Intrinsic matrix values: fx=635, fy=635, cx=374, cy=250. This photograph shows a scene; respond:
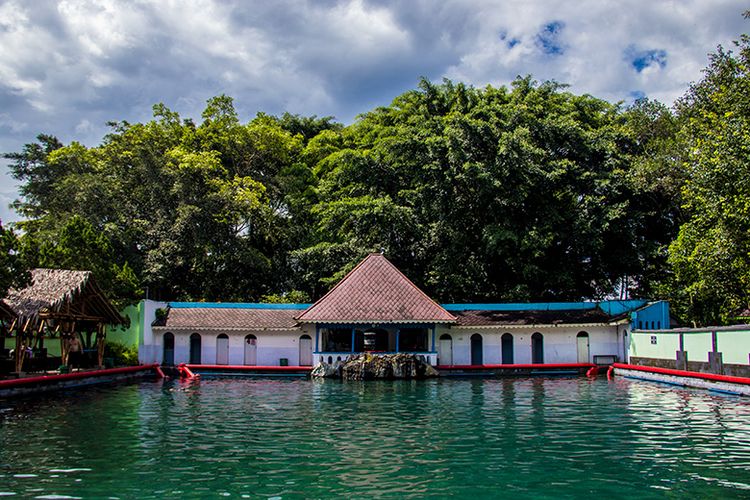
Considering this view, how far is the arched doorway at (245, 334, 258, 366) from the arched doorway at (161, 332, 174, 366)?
3987 millimetres

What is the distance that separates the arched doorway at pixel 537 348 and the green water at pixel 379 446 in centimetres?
1046

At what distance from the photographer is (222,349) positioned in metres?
32.7

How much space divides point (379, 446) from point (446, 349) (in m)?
20.1

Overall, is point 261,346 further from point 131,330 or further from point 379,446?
point 379,446

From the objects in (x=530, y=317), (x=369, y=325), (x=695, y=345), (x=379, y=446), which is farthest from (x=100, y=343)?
(x=695, y=345)

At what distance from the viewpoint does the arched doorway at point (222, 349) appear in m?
32.6

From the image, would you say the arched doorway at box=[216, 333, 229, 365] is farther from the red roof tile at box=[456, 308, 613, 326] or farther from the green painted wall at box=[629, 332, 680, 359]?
the green painted wall at box=[629, 332, 680, 359]

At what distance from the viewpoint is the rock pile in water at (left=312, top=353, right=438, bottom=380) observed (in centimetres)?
2838

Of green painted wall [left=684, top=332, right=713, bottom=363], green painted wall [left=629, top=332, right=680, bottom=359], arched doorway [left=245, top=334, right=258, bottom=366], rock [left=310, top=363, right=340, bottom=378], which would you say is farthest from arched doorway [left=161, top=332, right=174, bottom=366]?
green painted wall [left=684, top=332, right=713, bottom=363]

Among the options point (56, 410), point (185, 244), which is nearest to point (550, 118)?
point (185, 244)

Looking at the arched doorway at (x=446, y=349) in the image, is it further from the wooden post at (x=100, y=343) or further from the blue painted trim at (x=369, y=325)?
the wooden post at (x=100, y=343)

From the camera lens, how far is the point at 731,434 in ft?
44.4

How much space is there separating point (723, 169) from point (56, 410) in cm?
2410

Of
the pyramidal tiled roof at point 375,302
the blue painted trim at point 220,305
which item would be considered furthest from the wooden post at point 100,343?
the pyramidal tiled roof at point 375,302
